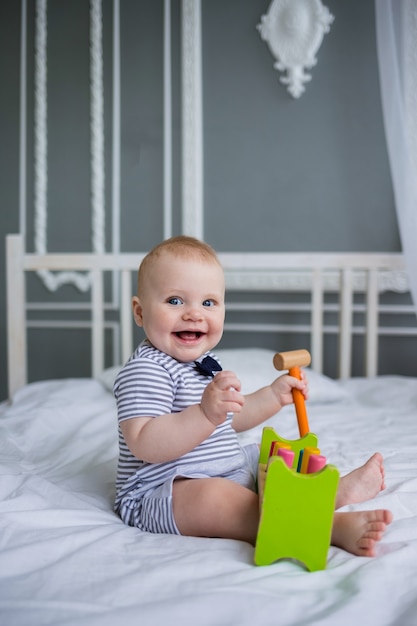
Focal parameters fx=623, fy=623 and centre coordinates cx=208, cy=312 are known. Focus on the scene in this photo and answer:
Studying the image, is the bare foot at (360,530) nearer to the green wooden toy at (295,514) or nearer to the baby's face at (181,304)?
the green wooden toy at (295,514)

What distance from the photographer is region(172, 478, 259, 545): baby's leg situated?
29.8 inches

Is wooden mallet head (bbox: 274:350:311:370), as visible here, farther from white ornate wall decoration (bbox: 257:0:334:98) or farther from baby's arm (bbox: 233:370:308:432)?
white ornate wall decoration (bbox: 257:0:334:98)

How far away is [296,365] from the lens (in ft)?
2.74

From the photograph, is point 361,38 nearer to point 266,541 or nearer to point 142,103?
point 142,103

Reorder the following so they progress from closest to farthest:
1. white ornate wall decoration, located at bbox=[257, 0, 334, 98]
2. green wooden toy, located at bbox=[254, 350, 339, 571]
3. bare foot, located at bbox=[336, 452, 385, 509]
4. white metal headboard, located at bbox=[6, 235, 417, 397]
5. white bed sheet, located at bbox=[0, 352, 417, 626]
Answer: white bed sheet, located at bbox=[0, 352, 417, 626]
green wooden toy, located at bbox=[254, 350, 339, 571]
bare foot, located at bbox=[336, 452, 385, 509]
white metal headboard, located at bbox=[6, 235, 417, 397]
white ornate wall decoration, located at bbox=[257, 0, 334, 98]

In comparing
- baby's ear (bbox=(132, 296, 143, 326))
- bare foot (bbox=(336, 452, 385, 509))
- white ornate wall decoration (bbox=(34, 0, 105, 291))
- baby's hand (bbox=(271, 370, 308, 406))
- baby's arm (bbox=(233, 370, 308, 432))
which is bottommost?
bare foot (bbox=(336, 452, 385, 509))

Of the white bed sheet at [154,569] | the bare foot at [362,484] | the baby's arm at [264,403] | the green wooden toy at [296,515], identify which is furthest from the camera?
the baby's arm at [264,403]

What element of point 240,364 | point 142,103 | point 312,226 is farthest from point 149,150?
point 240,364

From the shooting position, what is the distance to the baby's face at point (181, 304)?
33.7 inches

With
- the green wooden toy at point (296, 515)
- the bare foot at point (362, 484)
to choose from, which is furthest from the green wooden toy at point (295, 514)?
the bare foot at point (362, 484)

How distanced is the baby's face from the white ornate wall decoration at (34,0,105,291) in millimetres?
1538

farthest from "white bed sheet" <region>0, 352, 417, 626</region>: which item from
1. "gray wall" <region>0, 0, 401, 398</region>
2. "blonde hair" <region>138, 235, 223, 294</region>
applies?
"gray wall" <region>0, 0, 401, 398</region>

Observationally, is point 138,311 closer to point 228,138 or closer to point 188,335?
point 188,335

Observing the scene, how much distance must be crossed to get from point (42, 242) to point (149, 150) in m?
0.55
